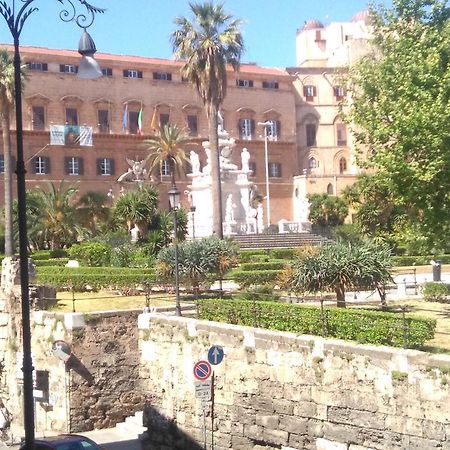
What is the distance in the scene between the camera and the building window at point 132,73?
70.2m

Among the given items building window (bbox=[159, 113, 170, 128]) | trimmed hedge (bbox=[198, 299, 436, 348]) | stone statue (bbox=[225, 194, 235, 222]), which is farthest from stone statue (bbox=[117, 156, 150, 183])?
trimmed hedge (bbox=[198, 299, 436, 348])

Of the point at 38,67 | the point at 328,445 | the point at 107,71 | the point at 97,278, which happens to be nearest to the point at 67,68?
the point at 38,67

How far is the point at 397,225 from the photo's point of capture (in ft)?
144

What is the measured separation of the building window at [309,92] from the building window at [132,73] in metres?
19.5

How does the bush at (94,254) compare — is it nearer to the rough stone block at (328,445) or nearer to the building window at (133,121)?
the rough stone block at (328,445)

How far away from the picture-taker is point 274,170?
7619cm

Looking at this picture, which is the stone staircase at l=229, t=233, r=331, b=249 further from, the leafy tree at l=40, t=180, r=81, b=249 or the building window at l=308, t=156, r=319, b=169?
the building window at l=308, t=156, r=319, b=169

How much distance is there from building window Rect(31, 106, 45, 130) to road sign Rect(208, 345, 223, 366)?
5446cm

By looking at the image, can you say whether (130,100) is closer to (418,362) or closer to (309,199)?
(309,199)

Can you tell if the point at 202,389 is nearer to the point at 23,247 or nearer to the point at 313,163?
the point at 23,247

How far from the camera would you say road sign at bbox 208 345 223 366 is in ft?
48.0

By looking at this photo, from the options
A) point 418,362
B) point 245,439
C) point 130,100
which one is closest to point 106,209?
point 130,100

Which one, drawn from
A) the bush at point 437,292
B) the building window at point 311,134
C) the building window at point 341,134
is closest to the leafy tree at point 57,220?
the bush at point 437,292

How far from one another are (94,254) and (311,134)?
1904 inches
